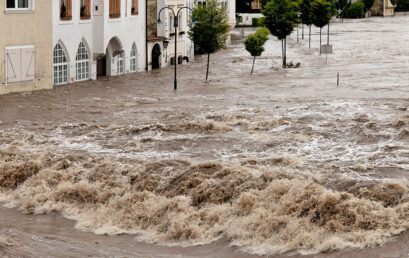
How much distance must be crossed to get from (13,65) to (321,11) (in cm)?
3994

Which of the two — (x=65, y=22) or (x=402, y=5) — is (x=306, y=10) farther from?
(x=402, y=5)

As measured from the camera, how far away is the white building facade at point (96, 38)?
147 ft

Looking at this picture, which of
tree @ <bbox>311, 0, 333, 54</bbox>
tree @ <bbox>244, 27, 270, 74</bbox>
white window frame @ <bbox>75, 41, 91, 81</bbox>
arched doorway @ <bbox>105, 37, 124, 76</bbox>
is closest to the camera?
white window frame @ <bbox>75, 41, 91, 81</bbox>

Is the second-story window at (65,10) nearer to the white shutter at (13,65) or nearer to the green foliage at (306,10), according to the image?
the white shutter at (13,65)

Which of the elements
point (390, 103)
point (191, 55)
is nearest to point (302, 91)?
point (390, 103)

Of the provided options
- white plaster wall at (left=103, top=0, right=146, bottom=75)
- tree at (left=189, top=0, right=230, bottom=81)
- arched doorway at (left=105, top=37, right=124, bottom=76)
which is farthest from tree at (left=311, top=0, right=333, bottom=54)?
arched doorway at (left=105, top=37, right=124, bottom=76)

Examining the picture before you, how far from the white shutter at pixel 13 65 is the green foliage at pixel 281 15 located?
1042 inches

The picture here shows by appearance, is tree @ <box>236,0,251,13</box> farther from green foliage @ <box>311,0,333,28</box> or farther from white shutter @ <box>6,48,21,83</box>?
white shutter @ <box>6,48,21,83</box>

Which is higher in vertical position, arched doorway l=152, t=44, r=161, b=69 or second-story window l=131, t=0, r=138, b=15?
second-story window l=131, t=0, r=138, b=15

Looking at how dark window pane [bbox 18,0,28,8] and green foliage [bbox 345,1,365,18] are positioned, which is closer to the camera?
dark window pane [bbox 18,0,28,8]

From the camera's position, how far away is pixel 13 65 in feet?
132

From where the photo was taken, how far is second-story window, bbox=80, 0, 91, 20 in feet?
153

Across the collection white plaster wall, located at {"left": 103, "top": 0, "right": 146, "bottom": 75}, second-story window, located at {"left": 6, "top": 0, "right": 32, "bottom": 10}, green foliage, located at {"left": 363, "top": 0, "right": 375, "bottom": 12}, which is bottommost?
white plaster wall, located at {"left": 103, "top": 0, "right": 146, "bottom": 75}

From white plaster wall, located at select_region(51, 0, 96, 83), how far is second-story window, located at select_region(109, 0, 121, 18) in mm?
1825
